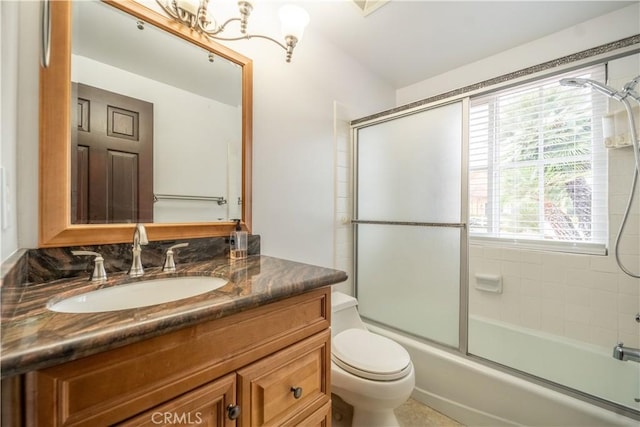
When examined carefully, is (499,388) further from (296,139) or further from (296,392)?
(296,139)

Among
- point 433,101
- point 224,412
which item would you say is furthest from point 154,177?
point 433,101

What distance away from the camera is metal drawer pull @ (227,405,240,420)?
25.5 inches

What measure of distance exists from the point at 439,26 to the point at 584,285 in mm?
1817

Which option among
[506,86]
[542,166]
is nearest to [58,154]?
[506,86]

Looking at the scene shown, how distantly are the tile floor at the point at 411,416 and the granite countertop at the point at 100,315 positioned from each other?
1.07 m

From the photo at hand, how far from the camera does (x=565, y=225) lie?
1.73 meters

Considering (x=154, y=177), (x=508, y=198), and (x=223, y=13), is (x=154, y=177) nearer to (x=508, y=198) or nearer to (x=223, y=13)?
(x=223, y=13)

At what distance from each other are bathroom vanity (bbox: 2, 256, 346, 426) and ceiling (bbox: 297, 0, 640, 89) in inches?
61.4

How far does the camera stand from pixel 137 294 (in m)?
0.85

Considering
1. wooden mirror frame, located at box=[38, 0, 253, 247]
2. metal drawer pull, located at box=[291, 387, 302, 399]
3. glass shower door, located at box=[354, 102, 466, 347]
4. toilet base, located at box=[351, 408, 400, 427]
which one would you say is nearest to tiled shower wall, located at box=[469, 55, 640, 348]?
glass shower door, located at box=[354, 102, 466, 347]

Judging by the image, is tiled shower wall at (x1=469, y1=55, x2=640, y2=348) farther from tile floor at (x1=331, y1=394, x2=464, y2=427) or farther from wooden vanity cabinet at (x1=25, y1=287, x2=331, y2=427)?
wooden vanity cabinet at (x1=25, y1=287, x2=331, y2=427)

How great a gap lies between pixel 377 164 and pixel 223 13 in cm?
128

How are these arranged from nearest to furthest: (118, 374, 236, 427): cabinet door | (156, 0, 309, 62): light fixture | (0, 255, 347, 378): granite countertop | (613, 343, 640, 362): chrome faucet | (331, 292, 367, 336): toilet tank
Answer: (0, 255, 347, 378): granite countertop < (118, 374, 236, 427): cabinet door < (156, 0, 309, 62): light fixture < (613, 343, 640, 362): chrome faucet < (331, 292, 367, 336): toilet tank

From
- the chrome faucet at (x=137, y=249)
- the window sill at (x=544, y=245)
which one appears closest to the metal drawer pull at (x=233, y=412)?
the chrome faucet at (x=137, y=249)
